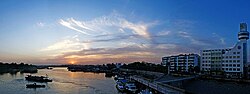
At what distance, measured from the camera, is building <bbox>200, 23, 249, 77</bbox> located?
172 feet

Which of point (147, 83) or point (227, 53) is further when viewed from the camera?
point (227, 53)

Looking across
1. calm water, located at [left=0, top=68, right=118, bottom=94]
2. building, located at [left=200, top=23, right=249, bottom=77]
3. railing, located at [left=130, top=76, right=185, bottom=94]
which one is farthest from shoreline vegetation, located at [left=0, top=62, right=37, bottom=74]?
railing, located at [left=130, top=76, right=185, bottom=94]

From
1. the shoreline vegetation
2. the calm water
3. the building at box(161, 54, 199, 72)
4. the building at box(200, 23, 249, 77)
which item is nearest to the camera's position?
the calm water

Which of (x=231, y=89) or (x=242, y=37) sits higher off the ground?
(x=242, y=37)

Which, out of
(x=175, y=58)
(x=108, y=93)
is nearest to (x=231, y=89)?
(x=108, y=93)

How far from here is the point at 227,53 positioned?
57406 millimetres

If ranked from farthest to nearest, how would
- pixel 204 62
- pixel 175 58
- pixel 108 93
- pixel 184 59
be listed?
pixel 175 58
pixel 184 59
pixel 204 62
pixel 108 93

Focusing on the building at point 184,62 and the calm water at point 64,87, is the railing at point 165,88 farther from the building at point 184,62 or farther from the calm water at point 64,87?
the building at point 184,62

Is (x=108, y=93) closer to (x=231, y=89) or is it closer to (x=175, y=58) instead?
(x=231, y=89)

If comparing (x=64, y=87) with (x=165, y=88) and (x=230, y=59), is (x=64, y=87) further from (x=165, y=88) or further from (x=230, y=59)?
(x=230, y=59)

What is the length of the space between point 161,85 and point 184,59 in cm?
5504

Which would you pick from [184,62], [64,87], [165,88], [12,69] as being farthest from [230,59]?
[12,69]

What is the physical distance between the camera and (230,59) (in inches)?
2199

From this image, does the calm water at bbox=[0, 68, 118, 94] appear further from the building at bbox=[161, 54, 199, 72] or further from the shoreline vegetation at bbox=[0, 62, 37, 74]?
the shoreline vegetation at bbox=[0, 62, 37, 74]
